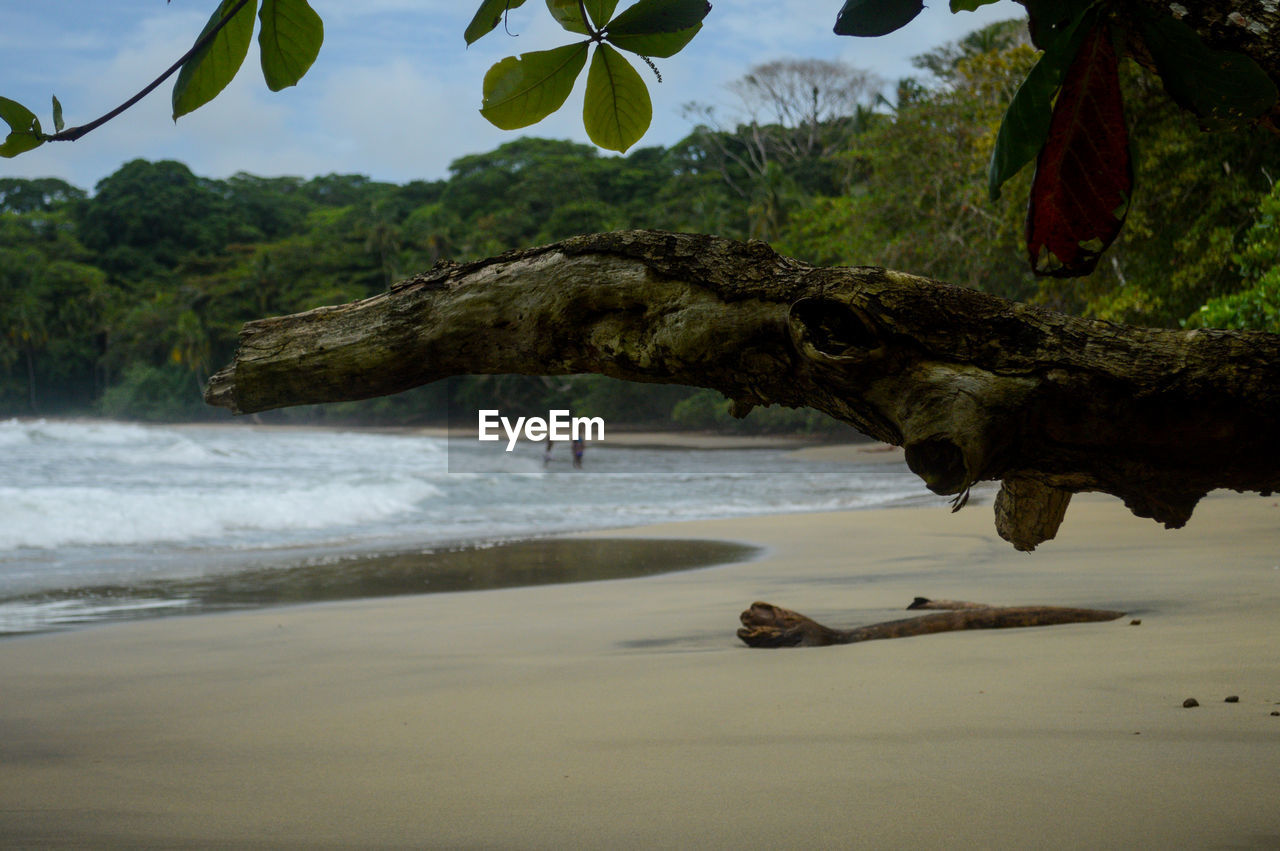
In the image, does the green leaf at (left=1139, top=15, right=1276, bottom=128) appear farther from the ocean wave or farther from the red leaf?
the ocean wave

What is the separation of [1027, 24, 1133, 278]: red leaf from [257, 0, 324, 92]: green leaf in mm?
590

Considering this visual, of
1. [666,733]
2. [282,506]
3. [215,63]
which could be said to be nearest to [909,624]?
[666,733]

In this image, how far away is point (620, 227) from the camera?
1742 inches

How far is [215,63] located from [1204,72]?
74 cm

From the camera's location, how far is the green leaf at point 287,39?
83cm

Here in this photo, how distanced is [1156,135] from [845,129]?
31171 millimetres

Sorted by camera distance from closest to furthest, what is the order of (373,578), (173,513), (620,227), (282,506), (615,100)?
(615,100), (373,578), (173,513), (282,506), (620,227)

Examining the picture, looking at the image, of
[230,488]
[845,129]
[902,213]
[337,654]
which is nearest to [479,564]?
[337,654]

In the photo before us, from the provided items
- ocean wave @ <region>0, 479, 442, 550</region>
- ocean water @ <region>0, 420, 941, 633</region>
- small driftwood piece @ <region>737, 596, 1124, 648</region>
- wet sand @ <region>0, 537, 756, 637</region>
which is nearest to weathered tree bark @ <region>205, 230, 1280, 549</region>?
small driftwood piece @ <region>737, 596, 1124, 648</region>

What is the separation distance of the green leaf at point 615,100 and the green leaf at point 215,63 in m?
0.28

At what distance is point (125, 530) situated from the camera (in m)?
10.7

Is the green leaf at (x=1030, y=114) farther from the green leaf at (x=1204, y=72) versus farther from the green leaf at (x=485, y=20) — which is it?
the green leaf at (x=485, y=20)

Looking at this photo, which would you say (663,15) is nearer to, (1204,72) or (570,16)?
(570,16)

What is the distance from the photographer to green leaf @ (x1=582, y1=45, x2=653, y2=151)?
2.84 feet
